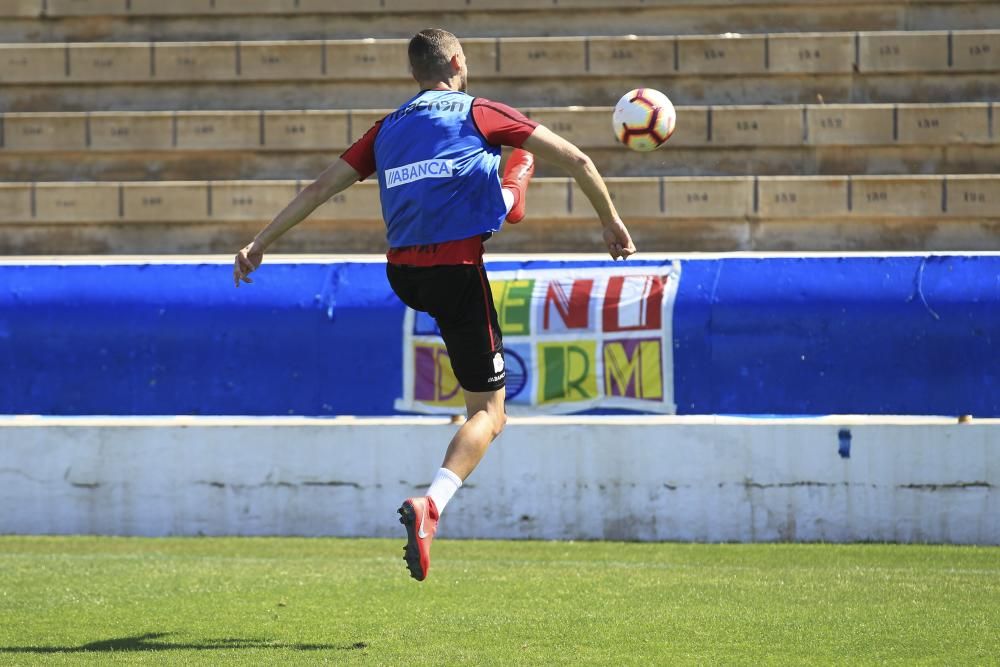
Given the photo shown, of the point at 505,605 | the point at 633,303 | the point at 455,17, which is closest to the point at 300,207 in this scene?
the point at 505,605

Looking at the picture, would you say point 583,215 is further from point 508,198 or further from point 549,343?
point 508,198

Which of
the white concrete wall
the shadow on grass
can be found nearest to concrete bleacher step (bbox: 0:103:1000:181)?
the white concrete wall

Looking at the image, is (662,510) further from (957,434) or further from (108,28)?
(108,28)

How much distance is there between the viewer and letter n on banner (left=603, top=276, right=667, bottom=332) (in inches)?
325

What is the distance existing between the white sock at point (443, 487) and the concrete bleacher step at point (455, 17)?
9394mm

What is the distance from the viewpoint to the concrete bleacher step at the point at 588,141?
41.4 feet

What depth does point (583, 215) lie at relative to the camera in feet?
40.9

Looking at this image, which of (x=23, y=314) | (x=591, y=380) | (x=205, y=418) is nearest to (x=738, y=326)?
(x=591, y=380)

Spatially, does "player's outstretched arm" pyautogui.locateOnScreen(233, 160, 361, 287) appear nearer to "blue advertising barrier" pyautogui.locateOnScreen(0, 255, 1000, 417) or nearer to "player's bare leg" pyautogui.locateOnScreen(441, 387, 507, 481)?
"player's bare leg" pyautogui.locateOnScreen(441, 387, 507, 481)

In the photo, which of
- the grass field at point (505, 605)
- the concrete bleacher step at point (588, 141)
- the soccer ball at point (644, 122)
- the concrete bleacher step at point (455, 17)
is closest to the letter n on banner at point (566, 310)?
the grass field at point (505, 605)

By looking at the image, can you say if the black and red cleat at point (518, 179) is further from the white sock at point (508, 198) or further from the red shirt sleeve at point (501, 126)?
the red shirt sleeve at point (501, 126)

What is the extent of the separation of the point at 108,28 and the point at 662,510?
351 inches

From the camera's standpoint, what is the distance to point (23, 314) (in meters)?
8.66

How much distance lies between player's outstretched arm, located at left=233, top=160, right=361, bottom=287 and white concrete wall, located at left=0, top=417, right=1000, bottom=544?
120 inches
